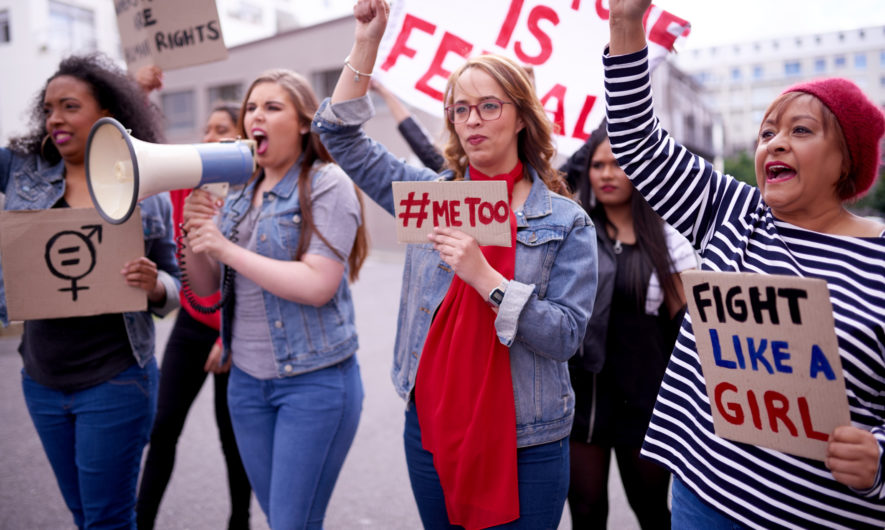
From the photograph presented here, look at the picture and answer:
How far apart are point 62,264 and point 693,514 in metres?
2.15

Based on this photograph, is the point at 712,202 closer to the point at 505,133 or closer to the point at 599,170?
the point at 505,133

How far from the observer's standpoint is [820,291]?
1.16 metres

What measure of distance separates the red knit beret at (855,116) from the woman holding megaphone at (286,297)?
152cm

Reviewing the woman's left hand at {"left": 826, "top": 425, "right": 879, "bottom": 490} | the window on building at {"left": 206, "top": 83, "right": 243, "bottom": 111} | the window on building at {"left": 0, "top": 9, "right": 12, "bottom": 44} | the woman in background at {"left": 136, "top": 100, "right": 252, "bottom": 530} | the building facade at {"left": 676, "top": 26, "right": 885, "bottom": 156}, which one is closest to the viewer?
the woman's left hand at {"left": 826, "top": 425, "right": 879, "bottom": 490}

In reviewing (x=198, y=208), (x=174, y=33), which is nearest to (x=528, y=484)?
(x=198, y=208)

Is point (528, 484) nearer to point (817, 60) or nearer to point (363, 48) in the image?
point (363, 48)

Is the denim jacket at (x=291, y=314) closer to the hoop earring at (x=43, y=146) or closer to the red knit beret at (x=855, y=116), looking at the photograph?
the hoop earring at (x=43, y=146)

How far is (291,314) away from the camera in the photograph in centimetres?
225

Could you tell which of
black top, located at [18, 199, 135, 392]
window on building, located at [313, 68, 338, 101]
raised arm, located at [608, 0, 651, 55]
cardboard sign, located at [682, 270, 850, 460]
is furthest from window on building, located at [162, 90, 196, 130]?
cardboard sign, located at [682, 270, 850, 460]

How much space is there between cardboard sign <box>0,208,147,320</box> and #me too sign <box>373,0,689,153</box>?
126 cm

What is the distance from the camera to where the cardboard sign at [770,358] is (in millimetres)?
1198

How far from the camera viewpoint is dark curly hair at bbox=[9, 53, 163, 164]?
2.42 m

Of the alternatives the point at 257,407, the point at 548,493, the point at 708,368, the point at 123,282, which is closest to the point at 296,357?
the point at 257,407

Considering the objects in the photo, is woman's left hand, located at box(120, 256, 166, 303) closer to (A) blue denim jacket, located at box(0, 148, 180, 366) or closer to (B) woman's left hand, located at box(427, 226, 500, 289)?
(A) blue denim jacket, located at box(0, 148, 180, 366)
